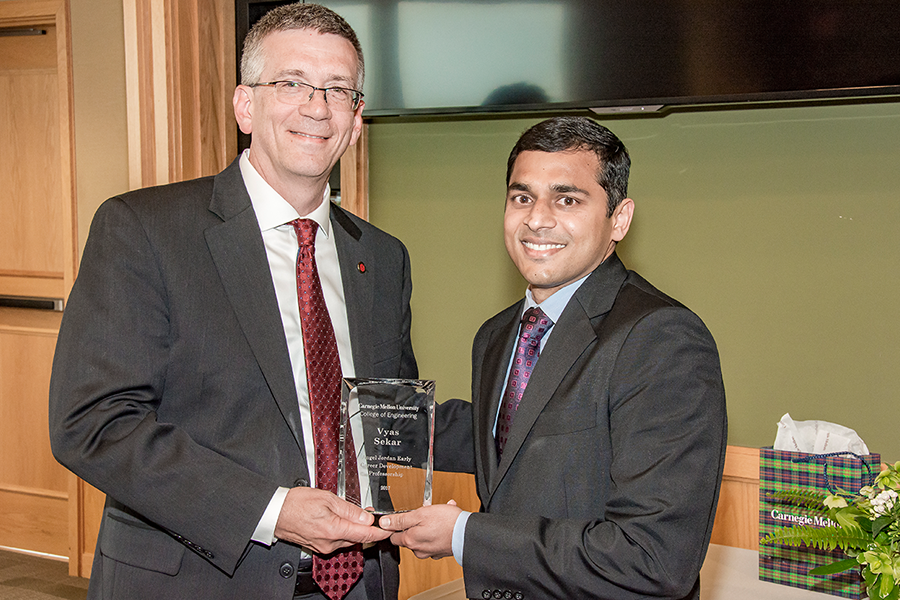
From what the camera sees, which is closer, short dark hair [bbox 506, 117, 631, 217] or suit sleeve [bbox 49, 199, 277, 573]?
suit sleeve [bbox 49, 199, 277, 573]

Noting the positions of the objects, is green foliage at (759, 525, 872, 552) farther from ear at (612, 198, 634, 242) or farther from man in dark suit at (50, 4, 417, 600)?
man in dark suit at (50, 4, 417, 600)

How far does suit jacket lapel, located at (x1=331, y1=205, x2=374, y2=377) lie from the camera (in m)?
1.71

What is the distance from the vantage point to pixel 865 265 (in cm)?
281

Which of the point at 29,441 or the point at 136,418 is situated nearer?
the point at 136,418

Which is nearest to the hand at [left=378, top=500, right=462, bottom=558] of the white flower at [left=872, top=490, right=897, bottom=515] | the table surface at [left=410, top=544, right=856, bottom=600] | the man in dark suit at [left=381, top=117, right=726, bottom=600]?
the man in dark suit at [left=381, top=117, right=726, bottom=600]

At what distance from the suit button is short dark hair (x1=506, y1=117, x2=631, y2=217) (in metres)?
0.90

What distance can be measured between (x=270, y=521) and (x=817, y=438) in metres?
1.38

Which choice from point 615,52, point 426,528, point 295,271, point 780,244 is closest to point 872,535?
point 426,528

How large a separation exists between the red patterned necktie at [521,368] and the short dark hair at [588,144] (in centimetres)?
26

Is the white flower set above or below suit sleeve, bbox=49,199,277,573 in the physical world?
below

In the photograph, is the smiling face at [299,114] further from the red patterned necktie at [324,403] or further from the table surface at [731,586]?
the table surface at [731,586]

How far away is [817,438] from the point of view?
2039mm

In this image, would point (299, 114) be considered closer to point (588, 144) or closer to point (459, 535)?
point (588, 144)

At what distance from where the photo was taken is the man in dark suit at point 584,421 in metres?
1.35
